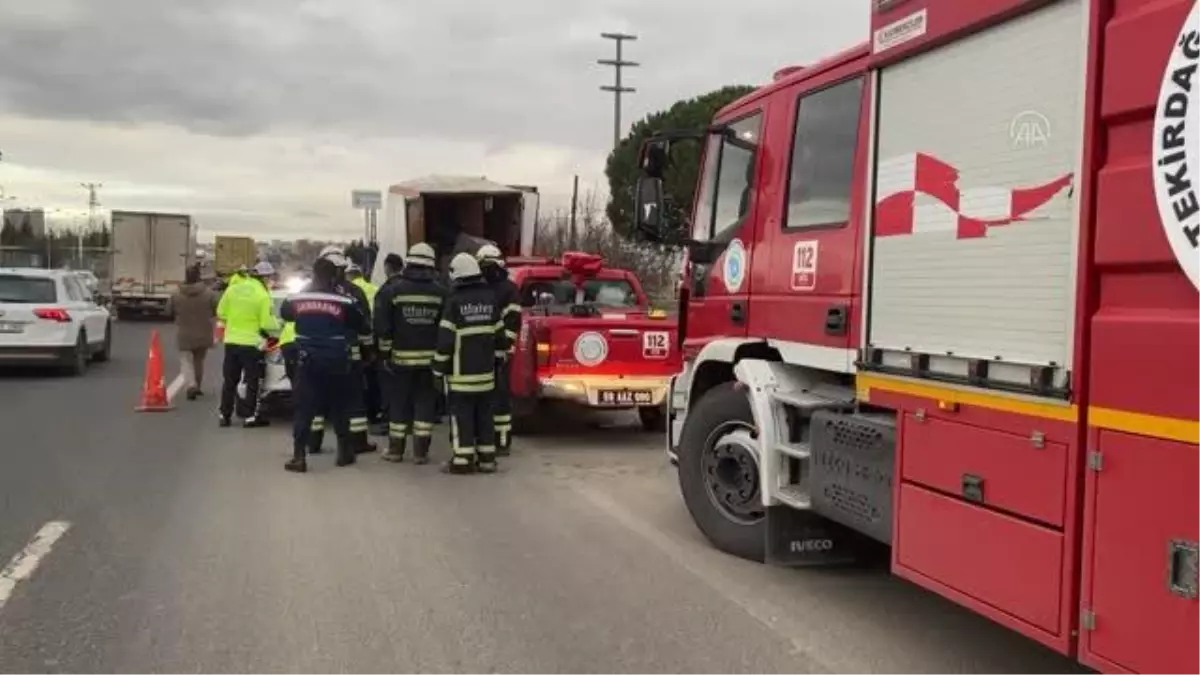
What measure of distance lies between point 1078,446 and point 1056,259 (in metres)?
0.60

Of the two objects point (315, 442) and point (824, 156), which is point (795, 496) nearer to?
point (824, 156)

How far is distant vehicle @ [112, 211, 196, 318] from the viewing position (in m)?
32.6

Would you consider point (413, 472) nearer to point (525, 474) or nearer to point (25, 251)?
point (525, 474)

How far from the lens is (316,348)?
30.2 feet

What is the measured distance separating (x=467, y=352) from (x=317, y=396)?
134cm

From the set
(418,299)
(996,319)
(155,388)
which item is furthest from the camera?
(155,388)

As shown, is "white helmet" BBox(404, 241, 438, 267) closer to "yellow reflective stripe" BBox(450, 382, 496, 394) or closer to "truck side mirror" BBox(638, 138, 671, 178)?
"yellow reflective stripe" BBox(450, 382, 496, 394)

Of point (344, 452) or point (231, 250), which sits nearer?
point (344, 452)

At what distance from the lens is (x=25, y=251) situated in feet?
166

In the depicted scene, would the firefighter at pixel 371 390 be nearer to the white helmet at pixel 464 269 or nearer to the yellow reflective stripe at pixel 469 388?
the yellow reflective stripe at pixel 469 388

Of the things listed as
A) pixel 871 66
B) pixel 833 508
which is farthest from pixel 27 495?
pixel 871 66

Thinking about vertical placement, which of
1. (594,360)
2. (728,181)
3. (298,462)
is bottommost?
(298,462)

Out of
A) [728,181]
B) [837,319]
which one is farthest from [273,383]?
[837,319]

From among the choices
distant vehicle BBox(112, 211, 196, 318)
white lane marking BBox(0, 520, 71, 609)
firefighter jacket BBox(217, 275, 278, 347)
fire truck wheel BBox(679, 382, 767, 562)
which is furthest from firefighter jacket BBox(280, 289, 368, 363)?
distant vehicle BBox(112, 211, 196, 318)
